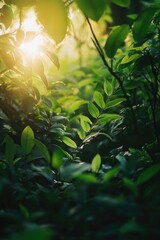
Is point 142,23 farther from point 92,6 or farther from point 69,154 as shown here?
point 69,154

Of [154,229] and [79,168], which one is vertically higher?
[79,168]

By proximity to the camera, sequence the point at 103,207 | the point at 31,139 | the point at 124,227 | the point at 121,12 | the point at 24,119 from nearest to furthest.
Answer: the point at 124,227, the point at 103,207, the point at 31,139, the point at 24,119, the point at 121,12

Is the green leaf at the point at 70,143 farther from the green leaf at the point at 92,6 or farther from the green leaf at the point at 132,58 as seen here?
the green leaf at the point at 92,6

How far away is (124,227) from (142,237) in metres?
0.12

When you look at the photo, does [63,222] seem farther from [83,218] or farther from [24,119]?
[24,119]

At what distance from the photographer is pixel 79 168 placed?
29.5 inches

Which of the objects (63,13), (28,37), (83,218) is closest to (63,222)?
(83,218)

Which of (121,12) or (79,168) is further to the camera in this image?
(121,12)

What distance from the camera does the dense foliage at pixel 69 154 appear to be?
0.72 metres

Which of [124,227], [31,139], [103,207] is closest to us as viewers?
[124,227]

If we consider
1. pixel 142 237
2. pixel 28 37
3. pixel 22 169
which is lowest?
pixel 142 237

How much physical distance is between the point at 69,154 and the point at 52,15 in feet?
1.84

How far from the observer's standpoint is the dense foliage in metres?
0.72

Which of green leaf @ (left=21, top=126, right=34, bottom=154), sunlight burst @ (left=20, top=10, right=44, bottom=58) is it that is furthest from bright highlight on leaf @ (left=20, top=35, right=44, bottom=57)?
green leaf @ (left=21, top=126, right=34, bottom=154)
